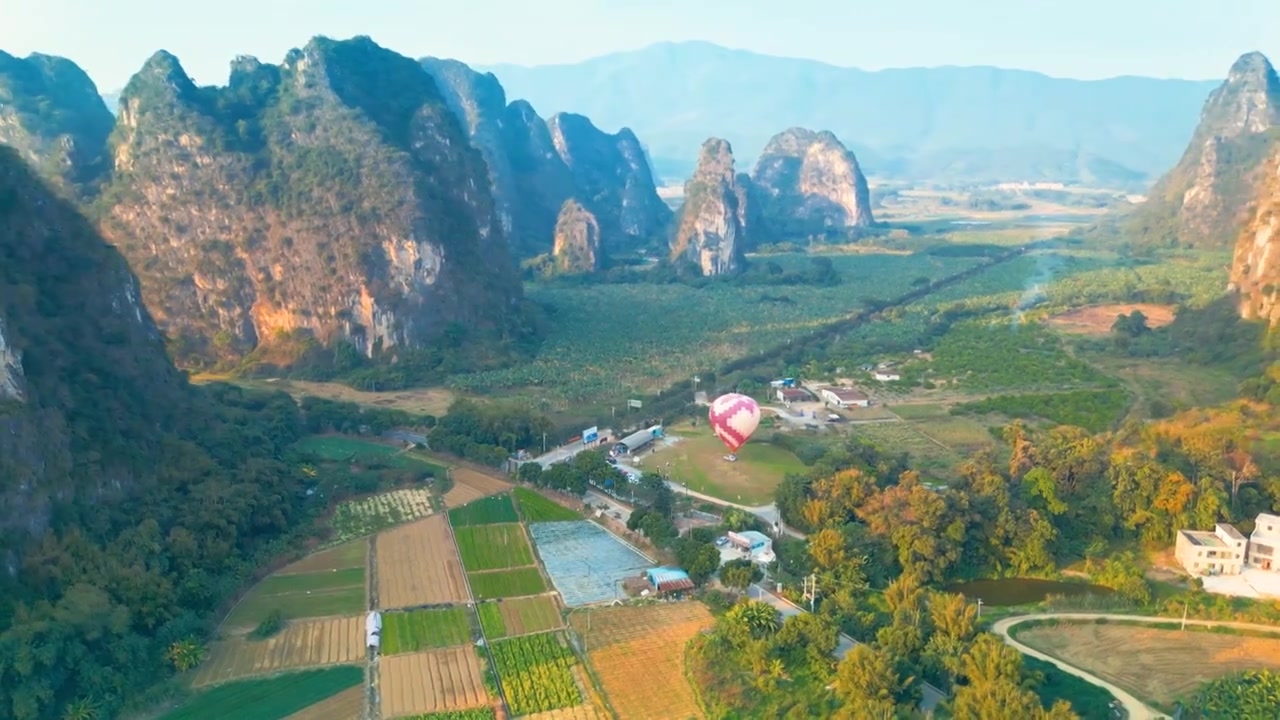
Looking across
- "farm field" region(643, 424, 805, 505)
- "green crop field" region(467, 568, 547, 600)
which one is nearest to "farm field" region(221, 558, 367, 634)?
"green crop field" region(467, 568, 547, 600)

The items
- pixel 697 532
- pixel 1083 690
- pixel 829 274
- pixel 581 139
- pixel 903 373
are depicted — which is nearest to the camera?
pixel 1083 690

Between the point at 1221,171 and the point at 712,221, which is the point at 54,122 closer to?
the point at 712,221

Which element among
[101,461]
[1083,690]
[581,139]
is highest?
[581,139]

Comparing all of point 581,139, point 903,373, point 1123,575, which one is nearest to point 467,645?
point 1123,575

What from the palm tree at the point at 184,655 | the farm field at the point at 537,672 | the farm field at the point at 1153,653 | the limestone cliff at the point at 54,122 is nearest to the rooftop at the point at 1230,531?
the farm field at the point at 1153,653

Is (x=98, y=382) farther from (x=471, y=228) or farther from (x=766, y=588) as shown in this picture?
(x=471, y=228)

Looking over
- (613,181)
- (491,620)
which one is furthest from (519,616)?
(613,181)

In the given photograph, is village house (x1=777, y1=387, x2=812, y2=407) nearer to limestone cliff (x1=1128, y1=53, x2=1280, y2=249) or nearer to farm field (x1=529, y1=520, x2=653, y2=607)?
farm field (x1=529, y1=520, x2=653, y2=607)

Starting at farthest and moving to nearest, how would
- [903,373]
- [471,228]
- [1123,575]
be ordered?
[471,228], [903,373], [1123,575]
